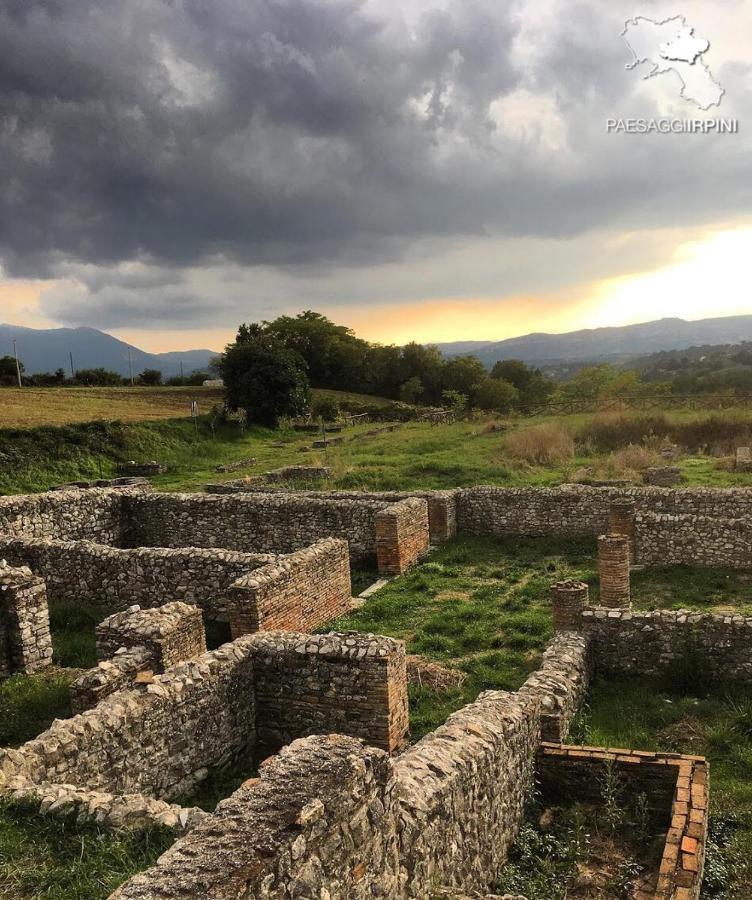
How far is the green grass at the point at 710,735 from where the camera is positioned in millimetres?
5324

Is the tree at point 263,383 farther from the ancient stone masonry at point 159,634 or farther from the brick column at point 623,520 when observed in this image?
the ancient stone masonry at point 159,634

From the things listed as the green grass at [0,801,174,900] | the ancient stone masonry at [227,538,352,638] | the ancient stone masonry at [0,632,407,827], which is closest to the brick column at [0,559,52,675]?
the ancient stone masonry at [227,538,352,638]

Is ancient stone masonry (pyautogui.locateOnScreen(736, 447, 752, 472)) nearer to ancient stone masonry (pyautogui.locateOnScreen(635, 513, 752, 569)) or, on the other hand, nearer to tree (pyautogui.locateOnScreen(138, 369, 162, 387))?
ancient stone masonry (pyautogui.locateOnScreen(635, 513, 752, 569))

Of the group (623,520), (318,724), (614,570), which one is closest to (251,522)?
(623,520)

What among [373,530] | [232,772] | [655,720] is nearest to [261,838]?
[232,772]

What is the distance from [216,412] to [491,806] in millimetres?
38635

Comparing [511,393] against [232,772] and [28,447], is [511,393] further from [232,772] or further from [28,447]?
[232,772]

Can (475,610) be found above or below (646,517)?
below

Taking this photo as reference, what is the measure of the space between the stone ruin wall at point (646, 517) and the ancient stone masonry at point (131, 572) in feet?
23.7

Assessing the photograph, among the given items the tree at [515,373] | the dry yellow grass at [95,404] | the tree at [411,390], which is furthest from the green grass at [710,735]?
the tree at [515,373]

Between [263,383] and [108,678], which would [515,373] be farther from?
[108,678]

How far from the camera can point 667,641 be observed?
29.2 feet

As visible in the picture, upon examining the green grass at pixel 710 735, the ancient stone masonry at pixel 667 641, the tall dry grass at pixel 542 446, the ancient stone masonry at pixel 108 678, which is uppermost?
the tall dry grass at pixel 542 446

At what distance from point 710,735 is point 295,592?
6000mm
